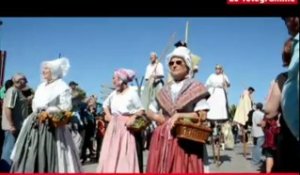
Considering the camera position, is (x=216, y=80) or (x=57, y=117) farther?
(x=216, y=80)

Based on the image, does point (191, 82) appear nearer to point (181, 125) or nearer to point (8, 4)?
point (181, 125)

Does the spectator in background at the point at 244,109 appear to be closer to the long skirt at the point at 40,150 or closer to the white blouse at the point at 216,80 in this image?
the white blouse at the point at 216,80

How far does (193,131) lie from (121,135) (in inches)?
60.8

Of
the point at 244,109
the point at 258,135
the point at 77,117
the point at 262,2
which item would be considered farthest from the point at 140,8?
the point at 77,117

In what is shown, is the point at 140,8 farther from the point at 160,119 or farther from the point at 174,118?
the point at 160,119

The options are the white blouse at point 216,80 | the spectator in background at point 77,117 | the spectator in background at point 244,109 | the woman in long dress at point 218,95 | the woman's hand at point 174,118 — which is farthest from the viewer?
the spectator in background at point 244,109

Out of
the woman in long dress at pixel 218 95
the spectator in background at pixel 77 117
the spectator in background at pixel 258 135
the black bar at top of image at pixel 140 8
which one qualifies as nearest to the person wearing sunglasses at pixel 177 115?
the black bar at top of image at pixel 140 8

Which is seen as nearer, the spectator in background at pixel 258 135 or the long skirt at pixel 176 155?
the long skirt at pixel 176 155

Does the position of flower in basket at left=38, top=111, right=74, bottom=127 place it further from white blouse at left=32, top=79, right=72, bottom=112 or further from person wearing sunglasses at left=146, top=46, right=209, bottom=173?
person wearing sunglasses at left=146, top=46, right=209, bottom=173

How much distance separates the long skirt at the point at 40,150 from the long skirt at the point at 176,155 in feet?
3.93

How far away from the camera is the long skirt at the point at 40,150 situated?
4609mm

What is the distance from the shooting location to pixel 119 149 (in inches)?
192

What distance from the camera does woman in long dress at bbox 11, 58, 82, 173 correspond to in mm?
4621

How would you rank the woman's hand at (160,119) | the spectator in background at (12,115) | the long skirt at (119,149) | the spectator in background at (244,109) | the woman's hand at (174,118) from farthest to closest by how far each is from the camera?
the spectator in background at (244,109) < the spectator in background at (12,115) < the long skirt at (119,149) < the woman's hand at (160,119) < the woman's hand at (174,118)
